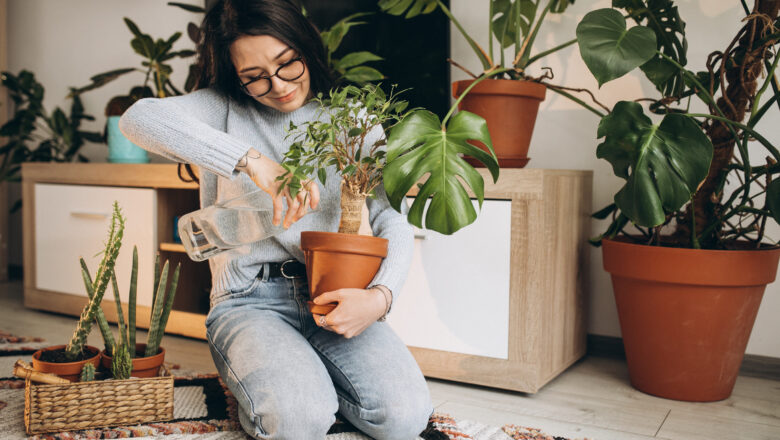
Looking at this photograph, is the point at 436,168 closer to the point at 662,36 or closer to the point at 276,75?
the point at 276,75

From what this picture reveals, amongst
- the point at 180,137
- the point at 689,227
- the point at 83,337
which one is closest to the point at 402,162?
the point at 180,137

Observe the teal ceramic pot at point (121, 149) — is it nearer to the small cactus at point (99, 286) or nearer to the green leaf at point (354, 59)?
the green leaf at point (354, 59)

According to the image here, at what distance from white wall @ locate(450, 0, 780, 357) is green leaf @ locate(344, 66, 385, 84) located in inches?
15.0

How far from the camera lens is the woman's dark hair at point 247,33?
121cm

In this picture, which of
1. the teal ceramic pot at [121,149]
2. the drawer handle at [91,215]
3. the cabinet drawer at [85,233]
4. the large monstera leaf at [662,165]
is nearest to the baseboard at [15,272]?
the cabinet drawer at [85,233]

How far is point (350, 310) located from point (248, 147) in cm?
35

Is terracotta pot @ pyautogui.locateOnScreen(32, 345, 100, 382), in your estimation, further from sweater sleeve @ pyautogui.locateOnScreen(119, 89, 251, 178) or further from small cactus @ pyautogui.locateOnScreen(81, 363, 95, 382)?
sweater sleeve @ pyautogui.locateOnScreen(119, 89, 251, 178)

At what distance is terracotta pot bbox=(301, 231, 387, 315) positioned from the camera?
3.72 ft

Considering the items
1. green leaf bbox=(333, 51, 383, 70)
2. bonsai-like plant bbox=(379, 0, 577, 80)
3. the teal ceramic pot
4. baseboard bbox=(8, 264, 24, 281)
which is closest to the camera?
bonsai-like plant bbox=(379, 0, 577, 80)

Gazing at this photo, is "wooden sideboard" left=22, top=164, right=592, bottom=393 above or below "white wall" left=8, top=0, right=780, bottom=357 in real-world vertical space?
below

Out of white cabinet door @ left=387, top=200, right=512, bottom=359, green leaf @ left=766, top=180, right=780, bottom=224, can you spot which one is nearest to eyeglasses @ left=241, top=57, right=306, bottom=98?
white cabinet door @ left=387, top=200, right=512, bottom=359

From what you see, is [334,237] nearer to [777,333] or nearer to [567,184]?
[567,184]

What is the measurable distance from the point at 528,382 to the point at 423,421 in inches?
18.1

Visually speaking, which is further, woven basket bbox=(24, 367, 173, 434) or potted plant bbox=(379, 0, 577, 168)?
potted plant bbox=(379, 0, 577, 168)
